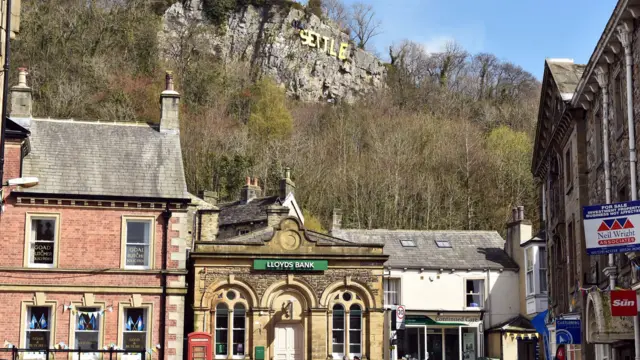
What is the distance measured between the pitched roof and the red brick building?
485 inches

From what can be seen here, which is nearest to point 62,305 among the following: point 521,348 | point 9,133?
point 9,133

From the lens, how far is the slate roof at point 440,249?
145 ft

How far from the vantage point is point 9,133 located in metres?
29.2

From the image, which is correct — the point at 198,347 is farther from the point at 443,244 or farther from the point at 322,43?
the point at 322,43

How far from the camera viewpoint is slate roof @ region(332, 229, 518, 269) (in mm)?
44156

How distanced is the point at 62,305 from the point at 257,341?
274 inches

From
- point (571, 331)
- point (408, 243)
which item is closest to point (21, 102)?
point (571, 331)

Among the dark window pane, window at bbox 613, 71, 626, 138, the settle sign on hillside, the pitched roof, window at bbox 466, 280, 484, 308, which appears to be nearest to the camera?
window at bbox 613, 71, 626, 138

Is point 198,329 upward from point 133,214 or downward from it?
downward

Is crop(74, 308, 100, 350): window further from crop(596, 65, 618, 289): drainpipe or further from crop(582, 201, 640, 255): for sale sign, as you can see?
crop(582, 201, 640, 255): for sale sign

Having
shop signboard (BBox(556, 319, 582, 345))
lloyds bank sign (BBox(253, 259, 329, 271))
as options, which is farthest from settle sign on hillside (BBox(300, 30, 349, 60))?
shop signboard (BBox(556, 319, 582, 345))

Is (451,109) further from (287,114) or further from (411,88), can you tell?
(287,114)

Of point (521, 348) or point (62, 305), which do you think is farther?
point (521, 348)

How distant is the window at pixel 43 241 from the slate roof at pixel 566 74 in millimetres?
16132
